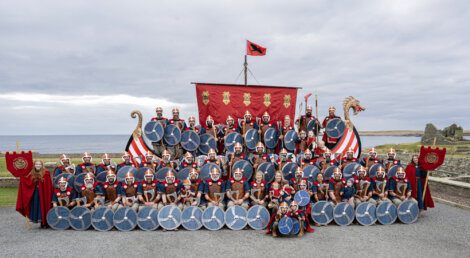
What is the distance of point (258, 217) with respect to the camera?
10180 millimetres

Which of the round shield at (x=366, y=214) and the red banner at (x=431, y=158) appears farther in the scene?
the red banner at (x=431, y=158)

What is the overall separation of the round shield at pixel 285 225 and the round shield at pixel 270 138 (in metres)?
5.23

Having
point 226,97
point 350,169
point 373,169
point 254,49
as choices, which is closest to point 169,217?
point 350,169

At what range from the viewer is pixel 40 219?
10547 mm

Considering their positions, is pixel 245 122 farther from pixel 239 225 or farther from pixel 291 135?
pixel 239 225

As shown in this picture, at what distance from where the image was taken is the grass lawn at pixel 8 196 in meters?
14.0

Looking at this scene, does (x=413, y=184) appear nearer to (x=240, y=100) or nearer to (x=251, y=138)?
(x=251, y=138)

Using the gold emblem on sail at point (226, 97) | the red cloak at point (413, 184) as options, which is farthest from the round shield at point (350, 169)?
the gold emblem on sail at point (226, 97)

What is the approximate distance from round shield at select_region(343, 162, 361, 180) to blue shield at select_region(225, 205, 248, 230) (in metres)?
4.32

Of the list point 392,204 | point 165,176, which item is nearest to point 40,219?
point 165,176

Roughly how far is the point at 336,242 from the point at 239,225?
114 inches

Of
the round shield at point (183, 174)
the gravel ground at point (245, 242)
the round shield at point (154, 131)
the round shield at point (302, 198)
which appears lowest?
the gravel ground at point (245, 242)

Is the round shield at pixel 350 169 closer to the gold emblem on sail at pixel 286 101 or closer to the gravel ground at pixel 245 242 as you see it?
the gravel ground at pixel 245 242

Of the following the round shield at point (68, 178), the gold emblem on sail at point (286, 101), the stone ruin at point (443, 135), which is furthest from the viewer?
the stone ruin at point (443, 135)
